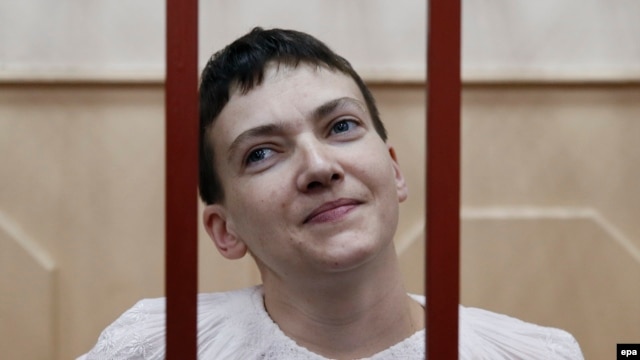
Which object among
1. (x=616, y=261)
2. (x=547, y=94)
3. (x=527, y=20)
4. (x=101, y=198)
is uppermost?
(x=527, y=20)

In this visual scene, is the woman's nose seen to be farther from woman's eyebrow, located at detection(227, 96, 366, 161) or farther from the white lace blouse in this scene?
the white lace blouse

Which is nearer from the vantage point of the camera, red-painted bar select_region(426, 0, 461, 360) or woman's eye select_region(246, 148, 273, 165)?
red-painted bar select_region(426, 0, 461, 360)

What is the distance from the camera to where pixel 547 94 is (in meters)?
1.31

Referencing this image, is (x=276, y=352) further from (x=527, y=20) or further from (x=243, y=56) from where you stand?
(x=527, y=20)

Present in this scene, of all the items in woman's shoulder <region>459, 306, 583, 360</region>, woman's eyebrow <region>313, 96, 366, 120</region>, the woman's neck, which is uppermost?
woman's eyebrow <region>313, 96, 366, 120</region>

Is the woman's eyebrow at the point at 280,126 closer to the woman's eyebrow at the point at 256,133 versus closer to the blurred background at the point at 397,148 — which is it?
the woman's eyebrow at the point at 256,133

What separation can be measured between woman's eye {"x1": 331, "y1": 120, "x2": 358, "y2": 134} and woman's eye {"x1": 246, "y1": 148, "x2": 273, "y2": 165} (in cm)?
7

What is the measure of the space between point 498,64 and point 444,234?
84cm

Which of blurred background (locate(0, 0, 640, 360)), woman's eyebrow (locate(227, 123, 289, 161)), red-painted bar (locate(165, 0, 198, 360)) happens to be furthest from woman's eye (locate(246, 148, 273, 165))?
blurred background (locate(0, 0, 640, 360))

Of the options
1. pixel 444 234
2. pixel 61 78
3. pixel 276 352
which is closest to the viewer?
pixel 444 234

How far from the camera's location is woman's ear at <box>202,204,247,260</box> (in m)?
0.88

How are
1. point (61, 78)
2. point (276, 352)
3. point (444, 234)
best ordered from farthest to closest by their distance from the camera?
point (61, 78)
point (276, 352)
point (444, 234)

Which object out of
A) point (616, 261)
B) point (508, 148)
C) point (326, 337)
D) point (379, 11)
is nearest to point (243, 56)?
point (326, 337)

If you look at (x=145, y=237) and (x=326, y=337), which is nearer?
(x=326, y=337)
